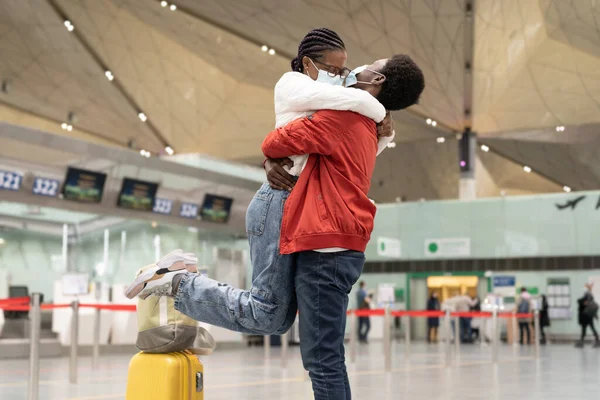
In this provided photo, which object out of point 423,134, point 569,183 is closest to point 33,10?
point 423,134

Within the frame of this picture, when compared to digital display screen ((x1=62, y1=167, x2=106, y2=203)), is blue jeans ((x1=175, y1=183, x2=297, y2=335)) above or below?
below

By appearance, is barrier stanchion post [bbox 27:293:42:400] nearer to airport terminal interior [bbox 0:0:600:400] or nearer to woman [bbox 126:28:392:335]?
airport terminal interior [bbox 0:0:600:400]

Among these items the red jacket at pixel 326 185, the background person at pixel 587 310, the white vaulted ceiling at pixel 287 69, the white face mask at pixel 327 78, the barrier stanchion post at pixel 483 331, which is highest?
the white vaulted ceiling at pixel 287 69

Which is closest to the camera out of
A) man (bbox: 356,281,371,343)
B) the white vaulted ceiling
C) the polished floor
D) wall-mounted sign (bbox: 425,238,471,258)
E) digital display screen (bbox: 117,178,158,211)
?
the polished floor

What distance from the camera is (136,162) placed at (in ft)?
67.6

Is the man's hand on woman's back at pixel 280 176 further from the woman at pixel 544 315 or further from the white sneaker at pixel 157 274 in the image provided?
the woman at pixel 544 315

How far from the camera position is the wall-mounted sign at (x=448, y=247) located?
28.8 m

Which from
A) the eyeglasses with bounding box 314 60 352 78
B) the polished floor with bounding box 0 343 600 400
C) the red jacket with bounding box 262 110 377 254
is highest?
the eyeglasses with bounding box 314 60 352 78

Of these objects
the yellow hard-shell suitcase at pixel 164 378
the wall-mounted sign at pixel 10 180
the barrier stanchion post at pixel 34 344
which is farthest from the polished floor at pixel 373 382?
the wall-mounted sign at pixel 10 180

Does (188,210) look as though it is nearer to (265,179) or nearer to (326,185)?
(265,179)

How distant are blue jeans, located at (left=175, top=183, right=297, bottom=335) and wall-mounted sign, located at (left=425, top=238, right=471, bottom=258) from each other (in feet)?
85.7

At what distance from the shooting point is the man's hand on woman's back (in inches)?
131

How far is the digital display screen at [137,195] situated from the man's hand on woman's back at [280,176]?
17522mm

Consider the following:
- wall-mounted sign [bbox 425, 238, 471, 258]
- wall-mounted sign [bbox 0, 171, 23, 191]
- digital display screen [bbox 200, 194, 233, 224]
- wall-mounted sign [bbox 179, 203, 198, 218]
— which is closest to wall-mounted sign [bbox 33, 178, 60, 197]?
wall-mounted sign [bbox 0, 171, 23, 191]
